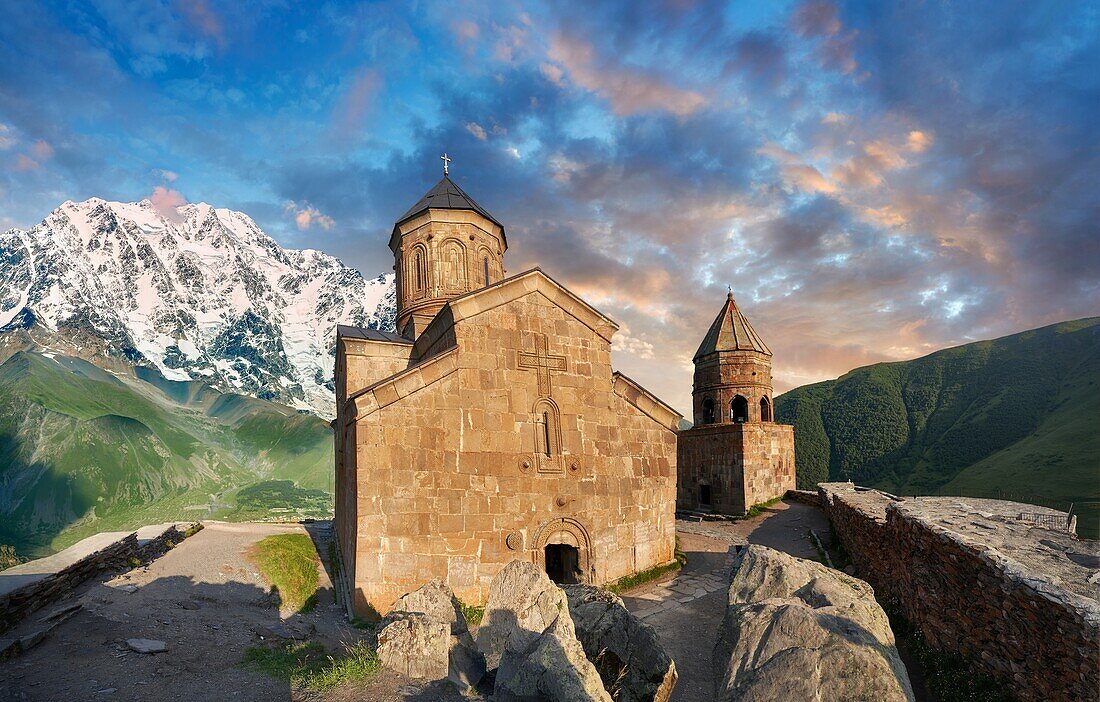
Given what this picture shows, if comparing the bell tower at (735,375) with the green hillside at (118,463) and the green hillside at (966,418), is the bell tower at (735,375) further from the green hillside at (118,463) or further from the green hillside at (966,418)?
the green hillside at (966,418)

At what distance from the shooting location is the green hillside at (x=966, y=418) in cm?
4412

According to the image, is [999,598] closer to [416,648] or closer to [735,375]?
[416,648]

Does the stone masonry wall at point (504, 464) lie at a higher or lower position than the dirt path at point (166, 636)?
higher

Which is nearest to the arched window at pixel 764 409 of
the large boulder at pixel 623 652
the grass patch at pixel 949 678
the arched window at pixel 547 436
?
the arched window at pixel 547 436

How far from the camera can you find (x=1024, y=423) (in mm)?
56438

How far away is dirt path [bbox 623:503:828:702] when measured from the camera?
6856 mm

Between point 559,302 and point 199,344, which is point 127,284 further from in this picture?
point 559,302

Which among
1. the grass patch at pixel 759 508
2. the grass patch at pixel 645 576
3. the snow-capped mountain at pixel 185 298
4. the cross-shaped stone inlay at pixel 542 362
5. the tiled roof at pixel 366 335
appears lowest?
the grass patch at pixel 759 508

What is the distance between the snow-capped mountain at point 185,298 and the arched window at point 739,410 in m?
85.3

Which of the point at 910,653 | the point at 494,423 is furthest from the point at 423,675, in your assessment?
the point at 910,653

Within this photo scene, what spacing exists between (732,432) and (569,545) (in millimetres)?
10998

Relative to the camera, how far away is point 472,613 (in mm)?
8742

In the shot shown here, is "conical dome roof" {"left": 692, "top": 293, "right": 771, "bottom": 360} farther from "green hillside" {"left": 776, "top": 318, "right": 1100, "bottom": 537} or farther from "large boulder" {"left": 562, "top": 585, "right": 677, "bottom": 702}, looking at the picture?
"green hillside" {"left": 776, "top": 318, "right": 1100, "bottom": 537}

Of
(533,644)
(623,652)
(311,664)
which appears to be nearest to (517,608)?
(533,644)
